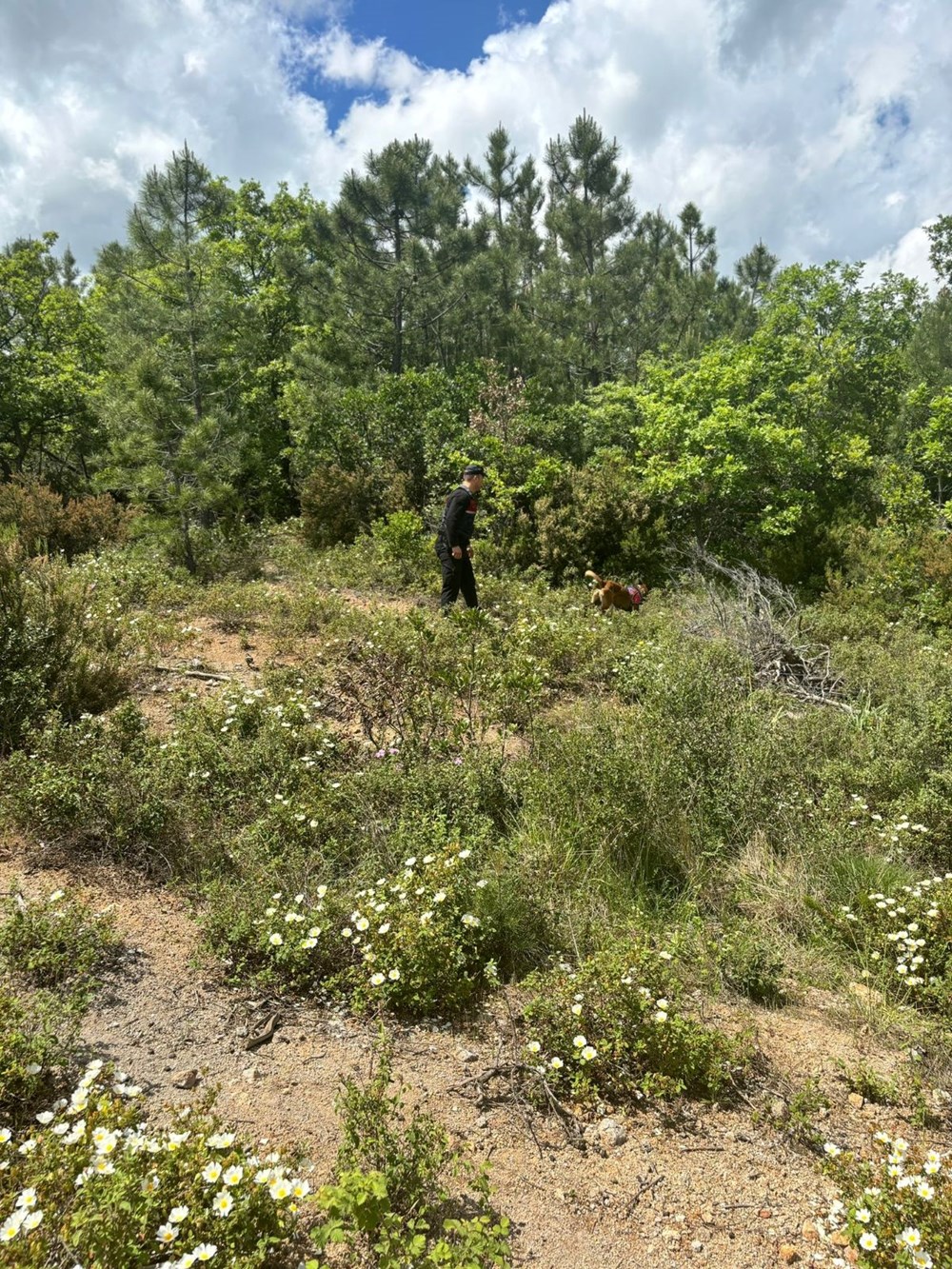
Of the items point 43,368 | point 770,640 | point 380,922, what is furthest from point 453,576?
point 43,368

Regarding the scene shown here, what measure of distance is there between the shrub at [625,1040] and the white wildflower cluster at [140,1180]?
0.98m

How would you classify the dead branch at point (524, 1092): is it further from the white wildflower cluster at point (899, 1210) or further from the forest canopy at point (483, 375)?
the forest canopy at point (483, 375)

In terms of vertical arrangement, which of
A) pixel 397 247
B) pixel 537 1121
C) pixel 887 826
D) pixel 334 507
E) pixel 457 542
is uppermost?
pixel 397 247

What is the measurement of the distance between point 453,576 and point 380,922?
4.58 meters

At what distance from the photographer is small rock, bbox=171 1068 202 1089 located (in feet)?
7.54

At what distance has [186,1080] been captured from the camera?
2322 millimetres

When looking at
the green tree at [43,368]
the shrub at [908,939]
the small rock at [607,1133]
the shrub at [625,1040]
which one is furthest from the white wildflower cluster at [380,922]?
the green tree at [43,368]

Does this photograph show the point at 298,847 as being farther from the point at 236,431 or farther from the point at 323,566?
the point at 236,431

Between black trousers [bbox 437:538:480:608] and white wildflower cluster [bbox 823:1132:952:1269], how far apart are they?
5.45 meters

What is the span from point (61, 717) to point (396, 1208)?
12.1ft

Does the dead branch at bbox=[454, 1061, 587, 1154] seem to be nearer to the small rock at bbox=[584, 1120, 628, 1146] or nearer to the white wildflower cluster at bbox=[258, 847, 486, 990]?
the small rock at bbox=[584, 1120, 628, 1146]

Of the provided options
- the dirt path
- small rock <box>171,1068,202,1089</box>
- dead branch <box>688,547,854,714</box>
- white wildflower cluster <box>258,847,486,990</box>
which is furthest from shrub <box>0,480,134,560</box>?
small rock <box>171,1068,202,1089</box>

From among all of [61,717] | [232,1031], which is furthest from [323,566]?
[232,1031]

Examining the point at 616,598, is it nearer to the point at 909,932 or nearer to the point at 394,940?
the point at 909,932
